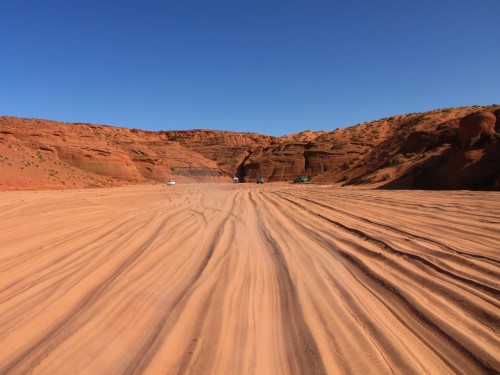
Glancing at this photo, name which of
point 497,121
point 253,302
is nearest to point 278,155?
point 497,121

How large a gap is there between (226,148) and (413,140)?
54917mm

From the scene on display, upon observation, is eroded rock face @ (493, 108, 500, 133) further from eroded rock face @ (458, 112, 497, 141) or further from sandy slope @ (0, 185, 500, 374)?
sandy slope @ (0, 185, 500, 374)

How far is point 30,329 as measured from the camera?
2.71m

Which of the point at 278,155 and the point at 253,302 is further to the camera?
the point at 278,155

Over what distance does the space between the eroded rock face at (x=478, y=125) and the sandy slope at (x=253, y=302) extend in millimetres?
15082

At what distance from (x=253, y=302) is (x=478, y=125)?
65.7 ft

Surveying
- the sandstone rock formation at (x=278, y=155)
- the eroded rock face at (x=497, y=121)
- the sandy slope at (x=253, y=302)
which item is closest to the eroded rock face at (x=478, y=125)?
the sandstone rock formation at (x=278, y=155)

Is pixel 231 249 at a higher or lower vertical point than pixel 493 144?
lower

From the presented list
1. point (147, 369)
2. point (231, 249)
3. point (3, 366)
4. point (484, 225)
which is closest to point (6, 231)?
point (231, 249)

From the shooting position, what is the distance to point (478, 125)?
1914cm

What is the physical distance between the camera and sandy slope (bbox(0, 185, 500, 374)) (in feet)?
7.45

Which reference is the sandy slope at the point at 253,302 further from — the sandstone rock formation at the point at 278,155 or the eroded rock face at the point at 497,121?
the eroded rock face at the point at 497,121

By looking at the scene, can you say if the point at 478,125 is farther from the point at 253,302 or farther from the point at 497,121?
the point at 253,302

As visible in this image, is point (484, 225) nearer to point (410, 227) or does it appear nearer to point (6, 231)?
point (410, 227)
